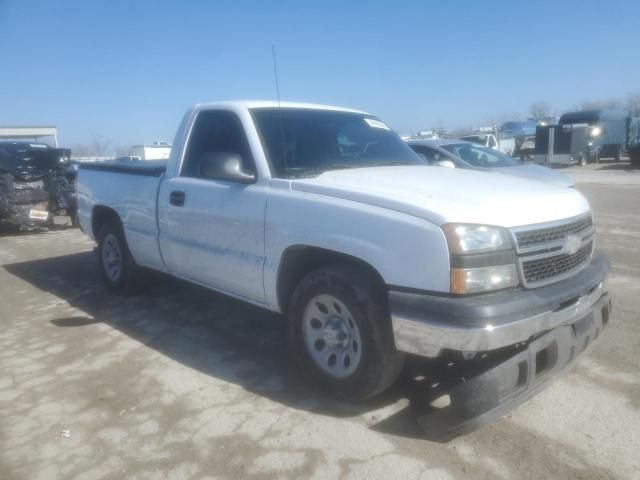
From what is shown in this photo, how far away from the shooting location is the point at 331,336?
10.3ft

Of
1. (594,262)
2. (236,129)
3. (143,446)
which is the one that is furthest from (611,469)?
(236,129)

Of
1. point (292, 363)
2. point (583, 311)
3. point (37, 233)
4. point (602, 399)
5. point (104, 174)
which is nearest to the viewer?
point (583, 311)

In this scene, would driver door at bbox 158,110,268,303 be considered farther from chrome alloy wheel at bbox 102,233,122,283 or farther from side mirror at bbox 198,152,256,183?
chrome alloy wheel at bbox 102,233,122,283

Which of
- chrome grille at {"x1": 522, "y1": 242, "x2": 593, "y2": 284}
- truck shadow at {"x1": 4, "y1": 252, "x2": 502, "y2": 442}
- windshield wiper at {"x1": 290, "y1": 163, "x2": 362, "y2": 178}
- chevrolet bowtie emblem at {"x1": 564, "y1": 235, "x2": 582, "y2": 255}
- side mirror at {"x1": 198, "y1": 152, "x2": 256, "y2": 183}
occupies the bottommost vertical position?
truck shadow at {"x1": 4, "y1": 252, "x2": 502, "y2": 442}

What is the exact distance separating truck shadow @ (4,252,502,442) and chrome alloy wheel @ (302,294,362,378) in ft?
0.81

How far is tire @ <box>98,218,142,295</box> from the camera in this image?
17.5ft

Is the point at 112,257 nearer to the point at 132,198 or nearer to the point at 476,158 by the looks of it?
the point at 132,198

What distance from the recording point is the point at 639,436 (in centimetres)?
273

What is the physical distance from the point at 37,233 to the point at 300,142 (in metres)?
8.94

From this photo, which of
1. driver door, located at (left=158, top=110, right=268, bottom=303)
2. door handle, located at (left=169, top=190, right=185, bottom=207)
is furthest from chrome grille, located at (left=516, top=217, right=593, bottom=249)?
door handle, located at (left=169, top=190, right=185, bottom=207)

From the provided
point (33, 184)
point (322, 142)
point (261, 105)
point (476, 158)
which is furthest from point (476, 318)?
point (33, 184)

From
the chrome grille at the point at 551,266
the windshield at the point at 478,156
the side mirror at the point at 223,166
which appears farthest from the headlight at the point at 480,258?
the windshield at the point at 478,156

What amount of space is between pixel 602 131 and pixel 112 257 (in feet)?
107

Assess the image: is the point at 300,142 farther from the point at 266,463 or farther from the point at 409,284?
the point at 266,463
